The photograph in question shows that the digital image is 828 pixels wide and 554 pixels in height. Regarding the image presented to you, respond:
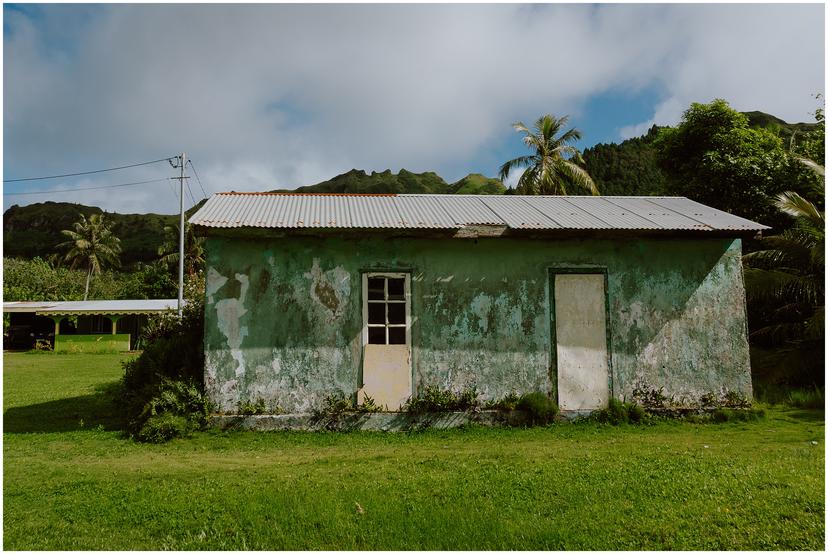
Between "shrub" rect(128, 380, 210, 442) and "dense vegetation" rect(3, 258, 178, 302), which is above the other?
"dense vegetation" rect(3, 258, 178, 302)

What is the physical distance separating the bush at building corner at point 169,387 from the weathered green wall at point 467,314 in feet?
1.20

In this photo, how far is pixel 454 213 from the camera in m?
10.3

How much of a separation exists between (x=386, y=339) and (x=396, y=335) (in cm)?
18

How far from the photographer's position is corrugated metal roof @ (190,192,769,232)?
920 cm

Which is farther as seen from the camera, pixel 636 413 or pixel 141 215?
pixel 141 215

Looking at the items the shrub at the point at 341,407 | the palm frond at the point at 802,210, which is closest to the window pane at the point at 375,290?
the shrub at the point at 341,407

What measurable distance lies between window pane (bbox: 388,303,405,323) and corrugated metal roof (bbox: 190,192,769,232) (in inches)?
52.1

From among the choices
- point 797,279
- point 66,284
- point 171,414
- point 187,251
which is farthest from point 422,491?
point 66,284

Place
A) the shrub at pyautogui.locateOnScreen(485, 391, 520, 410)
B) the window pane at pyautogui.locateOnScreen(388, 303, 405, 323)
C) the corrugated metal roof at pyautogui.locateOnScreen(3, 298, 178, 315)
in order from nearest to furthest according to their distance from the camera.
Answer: the shrub at pyautogui.locateOnScreen(485, 391, 520, 410) → the window pane at pyautogui.locateOnScreen(388, 303, 405, 323) → the corrugated metal roof at pyautogui.locateOnScreen(3, 298, 178, 315)

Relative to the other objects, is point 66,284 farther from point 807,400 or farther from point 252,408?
point 807,400

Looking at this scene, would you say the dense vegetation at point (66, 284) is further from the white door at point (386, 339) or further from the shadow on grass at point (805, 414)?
the shadow on grass at point (805, 414)

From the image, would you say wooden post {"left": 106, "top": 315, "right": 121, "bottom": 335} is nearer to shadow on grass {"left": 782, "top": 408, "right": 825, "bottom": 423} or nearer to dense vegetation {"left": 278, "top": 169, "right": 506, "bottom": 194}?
shadow on grass {"left": 782, "top": 408, "right": 825, "bottom": 423}

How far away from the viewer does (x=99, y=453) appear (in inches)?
305

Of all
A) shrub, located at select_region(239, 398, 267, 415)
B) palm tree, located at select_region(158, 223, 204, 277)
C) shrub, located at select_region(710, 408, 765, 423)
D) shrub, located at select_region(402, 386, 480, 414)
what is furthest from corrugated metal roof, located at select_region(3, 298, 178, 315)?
shrub, located at select_region(710, 408, 765, 423)
